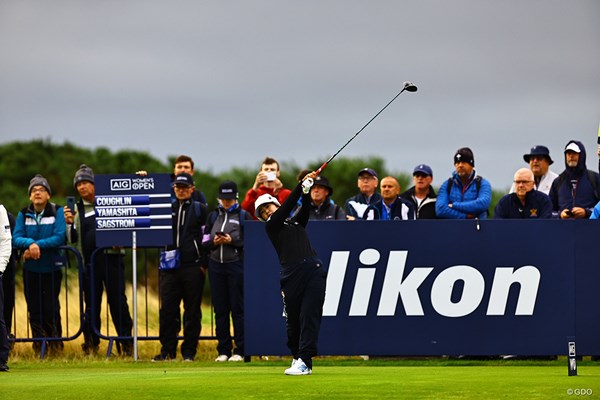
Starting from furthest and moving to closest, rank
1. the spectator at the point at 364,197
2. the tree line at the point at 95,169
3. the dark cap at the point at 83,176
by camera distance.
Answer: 1. the tree line at the point at 95,169
2. the dark cap at the point at 83,176
3. the spectator at the point at 364,197

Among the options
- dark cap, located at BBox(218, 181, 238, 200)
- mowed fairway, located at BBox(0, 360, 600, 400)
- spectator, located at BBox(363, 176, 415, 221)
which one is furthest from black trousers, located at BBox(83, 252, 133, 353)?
spectator, located at BBox(363, 176, 415, 221)

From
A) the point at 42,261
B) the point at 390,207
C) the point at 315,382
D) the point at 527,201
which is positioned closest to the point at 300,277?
the point at 315,382

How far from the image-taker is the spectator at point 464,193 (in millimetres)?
16547

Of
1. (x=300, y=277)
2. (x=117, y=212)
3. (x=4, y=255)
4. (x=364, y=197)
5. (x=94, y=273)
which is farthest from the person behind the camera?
(x=94, y=273)

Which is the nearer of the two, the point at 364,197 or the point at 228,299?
the point at 228,299

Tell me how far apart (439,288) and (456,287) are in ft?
0.72

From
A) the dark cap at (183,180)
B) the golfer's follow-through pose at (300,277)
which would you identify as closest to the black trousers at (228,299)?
the dark cap at (183,180)

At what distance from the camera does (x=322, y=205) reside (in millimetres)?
17047

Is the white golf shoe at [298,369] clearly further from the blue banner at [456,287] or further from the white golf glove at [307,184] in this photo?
the blue banner at [456,287]

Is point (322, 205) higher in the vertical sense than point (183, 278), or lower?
higher

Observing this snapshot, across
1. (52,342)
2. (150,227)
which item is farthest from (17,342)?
(150,227)

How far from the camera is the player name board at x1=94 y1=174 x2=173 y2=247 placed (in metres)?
17.4

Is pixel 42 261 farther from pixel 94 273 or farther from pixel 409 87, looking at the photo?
pixel 409 87

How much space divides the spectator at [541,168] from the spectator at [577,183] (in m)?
0.43
